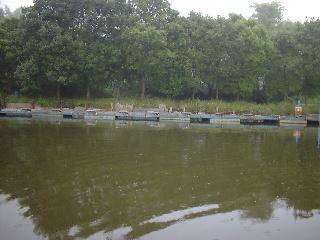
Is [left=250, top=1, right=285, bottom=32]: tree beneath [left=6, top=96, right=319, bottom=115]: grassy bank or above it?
above

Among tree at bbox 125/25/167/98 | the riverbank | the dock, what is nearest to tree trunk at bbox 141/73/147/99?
tree at bbox 125/25/167/98

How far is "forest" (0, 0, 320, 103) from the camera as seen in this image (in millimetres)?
33781

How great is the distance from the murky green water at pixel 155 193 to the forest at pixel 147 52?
846 inches

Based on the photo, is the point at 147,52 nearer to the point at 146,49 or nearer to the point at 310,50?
the point at 146,49

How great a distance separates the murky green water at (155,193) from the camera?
5.91 metres

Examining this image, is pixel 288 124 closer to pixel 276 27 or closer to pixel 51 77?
pixel 51 77

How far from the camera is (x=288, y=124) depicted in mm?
→ 30172

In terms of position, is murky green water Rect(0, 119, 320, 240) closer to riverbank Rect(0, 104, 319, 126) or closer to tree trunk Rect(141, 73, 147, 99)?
riverbank Rect(0, 104, 319, 126)

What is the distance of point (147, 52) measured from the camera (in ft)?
115

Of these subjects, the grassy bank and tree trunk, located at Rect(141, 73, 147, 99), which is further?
tree trunk, located at Rect(141, 73, 147, 99)

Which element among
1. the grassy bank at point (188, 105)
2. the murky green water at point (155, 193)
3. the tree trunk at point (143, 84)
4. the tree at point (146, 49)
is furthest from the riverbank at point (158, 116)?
the murky green water at point (155, 193)

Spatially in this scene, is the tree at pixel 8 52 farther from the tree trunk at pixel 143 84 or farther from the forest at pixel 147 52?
the tree trunk at pixel 143 84

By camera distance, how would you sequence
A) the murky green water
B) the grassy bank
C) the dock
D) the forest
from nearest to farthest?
1. the murky green water
2. the dock
3. the grassy bank
4. the forest

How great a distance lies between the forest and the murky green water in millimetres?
21500
